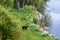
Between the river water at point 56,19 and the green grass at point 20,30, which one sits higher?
the green grass at point 20,30

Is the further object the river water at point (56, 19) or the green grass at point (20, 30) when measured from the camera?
the river water at point (56, 19)

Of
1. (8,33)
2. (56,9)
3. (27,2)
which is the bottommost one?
(56,9)

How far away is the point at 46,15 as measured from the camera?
27062 millimetres

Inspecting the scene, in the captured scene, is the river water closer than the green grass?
No

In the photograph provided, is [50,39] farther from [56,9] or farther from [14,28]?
[56,9]

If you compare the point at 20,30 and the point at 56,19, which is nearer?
the point at 20,30

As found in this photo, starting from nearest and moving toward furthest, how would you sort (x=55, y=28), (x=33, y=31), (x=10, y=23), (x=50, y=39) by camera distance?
(x=10, y=23) < (x=50, y=39) < (x=33, y=31) < (x=55, y=28)

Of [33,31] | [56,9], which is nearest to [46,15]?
[56,9]

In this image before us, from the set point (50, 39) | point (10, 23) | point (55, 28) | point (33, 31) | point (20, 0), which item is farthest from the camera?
point (20, 0)

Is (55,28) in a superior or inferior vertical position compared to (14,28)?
inferior

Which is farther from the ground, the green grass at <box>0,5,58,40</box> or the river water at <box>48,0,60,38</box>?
the green grass at <box>0,5,58,40</box>

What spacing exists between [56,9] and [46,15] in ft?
21.5

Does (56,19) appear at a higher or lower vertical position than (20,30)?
lower

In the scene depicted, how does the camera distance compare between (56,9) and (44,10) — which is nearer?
(44,10)
